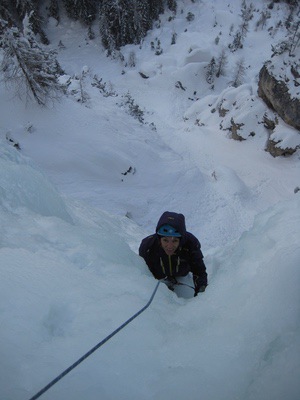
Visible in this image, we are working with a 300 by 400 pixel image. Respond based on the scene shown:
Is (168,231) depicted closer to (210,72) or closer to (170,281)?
(170,281)

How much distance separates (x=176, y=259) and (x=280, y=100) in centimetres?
1786

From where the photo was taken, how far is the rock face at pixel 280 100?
16.9m

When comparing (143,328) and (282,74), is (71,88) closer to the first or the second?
(282,74)

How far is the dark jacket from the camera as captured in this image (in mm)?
3264

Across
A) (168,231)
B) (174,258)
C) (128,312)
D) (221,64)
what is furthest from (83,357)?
(221,64)

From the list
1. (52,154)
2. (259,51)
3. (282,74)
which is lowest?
(52,154)

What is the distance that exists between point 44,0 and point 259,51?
80.0 ft

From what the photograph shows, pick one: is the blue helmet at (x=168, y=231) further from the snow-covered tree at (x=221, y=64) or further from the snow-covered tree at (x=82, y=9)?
the snow-covered tree at (x=82, y=9)

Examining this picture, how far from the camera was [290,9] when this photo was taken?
1171 inches

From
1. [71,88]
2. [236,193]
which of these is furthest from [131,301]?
[71,88]

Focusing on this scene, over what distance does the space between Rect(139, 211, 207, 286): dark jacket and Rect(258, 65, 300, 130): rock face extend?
17.0m

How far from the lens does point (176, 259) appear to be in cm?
333

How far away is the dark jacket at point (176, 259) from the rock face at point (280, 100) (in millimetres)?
17008

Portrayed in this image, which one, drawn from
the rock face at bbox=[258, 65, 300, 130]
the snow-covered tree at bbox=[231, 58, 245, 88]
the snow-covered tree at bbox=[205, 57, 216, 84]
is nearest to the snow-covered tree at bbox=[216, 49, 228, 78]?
the snow-covered tree at bbox=[205, 57, 216, 84]
